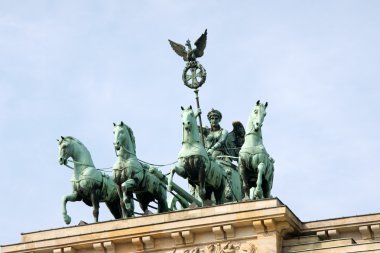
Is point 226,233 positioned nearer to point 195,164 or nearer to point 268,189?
point 268,189

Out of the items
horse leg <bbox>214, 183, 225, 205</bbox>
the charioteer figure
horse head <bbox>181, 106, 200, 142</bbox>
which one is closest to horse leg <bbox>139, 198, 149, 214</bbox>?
horse leg <bbox>214, 183, 225, 205</bbox>

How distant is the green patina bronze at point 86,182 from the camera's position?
56.4 meters

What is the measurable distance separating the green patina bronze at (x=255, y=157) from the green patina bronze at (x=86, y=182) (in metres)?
4.27

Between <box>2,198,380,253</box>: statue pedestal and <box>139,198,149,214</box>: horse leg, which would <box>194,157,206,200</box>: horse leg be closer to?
<box>2,198,380,253</box>: statue pedestal

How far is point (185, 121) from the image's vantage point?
55000 mm

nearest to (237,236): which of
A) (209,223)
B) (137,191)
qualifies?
(209,223)

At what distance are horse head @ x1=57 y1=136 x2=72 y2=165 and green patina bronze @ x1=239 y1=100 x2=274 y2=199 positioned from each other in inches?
210

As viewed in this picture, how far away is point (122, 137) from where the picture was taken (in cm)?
5591

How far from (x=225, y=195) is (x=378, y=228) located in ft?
20.1

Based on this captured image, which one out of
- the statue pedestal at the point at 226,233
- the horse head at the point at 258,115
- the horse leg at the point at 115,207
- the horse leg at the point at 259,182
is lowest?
the statue pedestal at the point at 226,233

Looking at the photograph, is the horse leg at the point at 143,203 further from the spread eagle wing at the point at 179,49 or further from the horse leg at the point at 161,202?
the spread eagle wing at the point at 179,49

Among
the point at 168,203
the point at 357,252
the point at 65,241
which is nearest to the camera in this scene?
the point at 357,252

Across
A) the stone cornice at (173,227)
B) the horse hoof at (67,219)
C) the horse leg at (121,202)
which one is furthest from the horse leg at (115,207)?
the stone cornice at (173,227)

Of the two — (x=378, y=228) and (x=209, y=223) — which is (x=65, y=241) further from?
(x=378, y=228)
